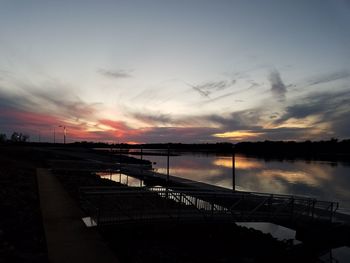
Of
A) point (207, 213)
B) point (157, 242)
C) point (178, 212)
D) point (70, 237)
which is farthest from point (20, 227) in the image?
point (207, 213)

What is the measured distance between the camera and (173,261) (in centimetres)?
931

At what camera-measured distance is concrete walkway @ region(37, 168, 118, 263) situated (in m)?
7.68

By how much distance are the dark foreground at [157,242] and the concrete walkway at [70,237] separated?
275mm

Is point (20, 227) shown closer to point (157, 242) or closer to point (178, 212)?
point (157, 242)

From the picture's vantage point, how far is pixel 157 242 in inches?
436

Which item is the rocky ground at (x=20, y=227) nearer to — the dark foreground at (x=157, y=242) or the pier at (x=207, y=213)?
the dark foreground at (x=157, y=242)

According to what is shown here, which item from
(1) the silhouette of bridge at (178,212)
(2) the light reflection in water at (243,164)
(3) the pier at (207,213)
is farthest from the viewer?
(2) the light reflection in water at (243,164)

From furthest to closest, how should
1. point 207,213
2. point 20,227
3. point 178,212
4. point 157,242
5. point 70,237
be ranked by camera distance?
1. point 207,213
2. point 178,212
3. point 157,242
4. point 20,227
5. point 70,237

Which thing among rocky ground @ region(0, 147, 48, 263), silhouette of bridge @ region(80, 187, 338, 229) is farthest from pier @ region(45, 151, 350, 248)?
rocky ground @ region(0, 147, 48, 263)

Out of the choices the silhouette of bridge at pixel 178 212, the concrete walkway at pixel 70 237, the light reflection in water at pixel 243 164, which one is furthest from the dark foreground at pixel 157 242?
the light reflection in water at pixel 243 164

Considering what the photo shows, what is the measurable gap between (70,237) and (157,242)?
3.14m

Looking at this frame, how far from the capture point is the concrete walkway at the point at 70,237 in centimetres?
768

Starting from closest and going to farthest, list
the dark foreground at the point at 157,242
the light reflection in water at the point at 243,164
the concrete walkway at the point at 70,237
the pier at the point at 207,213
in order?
the concrete walkway at the point at 70,237 < the dark foreground at the point at 157,242 < the pier at the point at 207,213 < the light reflection in water at the point at 243,164

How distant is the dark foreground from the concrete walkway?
0.90 feet
